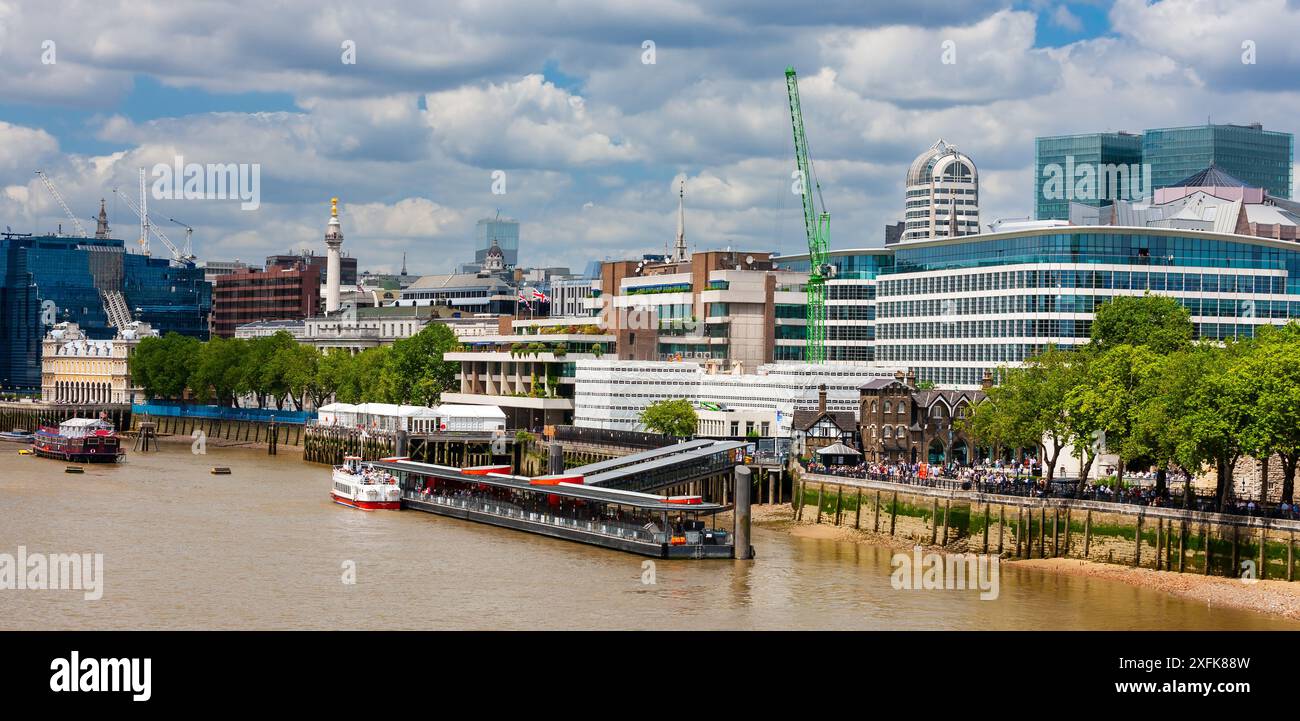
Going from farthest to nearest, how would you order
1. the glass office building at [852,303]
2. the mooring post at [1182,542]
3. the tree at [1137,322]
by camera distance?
1. the glass office building at [852,303]
2. the tree at [1137,322]
3. the mooring post at [1182,542]

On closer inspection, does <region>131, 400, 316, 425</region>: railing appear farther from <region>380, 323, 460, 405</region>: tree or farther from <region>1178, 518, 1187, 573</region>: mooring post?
<region>1178, 518, 1187, 573</region>: mooring post

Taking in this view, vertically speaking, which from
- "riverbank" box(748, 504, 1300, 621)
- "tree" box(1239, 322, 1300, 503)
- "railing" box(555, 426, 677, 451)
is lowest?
"riverbank" box(748, 504, 1300, 621)

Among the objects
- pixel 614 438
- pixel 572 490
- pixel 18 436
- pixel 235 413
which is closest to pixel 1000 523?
pixel 572 490

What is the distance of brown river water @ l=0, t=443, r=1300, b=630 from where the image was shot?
52406 millimetres

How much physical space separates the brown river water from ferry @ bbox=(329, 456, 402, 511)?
4374 mm

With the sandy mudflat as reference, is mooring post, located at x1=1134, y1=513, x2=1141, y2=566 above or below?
above

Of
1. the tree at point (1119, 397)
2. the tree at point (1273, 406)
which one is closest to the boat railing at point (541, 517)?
the tree at point (1119, 397)

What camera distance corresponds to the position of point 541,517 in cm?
→ 7925

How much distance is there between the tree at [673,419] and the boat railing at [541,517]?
26976mm

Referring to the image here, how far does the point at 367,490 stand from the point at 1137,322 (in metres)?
45.7

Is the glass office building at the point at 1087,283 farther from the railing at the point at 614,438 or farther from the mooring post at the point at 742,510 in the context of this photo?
the mooring post at the point at 742,510

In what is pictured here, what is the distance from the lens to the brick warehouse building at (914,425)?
97250mm

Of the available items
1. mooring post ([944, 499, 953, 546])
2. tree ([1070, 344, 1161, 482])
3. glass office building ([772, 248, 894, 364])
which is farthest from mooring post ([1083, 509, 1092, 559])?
glass office building ([772, 248, 894, 364])

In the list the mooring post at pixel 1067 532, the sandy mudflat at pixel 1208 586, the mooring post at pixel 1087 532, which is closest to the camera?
the sandy mudflat at pixel 1208 586
